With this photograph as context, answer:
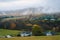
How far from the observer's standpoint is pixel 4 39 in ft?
4.97

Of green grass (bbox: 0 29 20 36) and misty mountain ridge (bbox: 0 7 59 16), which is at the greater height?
misty mountain ridge (bbox: 0 7 59 16)

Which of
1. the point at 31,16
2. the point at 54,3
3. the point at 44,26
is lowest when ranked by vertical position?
the point at 44,26

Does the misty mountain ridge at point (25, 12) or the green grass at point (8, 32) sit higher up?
the misty mountain ridge at point (25, 12)

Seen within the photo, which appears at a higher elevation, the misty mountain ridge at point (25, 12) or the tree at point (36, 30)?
the misty mountain ridge at point (25, 12)

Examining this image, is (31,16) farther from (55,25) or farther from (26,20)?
(55,25)

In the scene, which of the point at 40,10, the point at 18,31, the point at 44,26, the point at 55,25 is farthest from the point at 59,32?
the point at 18,31

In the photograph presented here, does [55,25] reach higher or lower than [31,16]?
lower

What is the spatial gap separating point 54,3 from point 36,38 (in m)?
0.49

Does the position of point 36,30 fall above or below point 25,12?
below

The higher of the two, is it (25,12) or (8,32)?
(25,12)

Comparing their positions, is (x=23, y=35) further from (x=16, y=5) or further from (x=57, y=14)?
(x=57, y=14)

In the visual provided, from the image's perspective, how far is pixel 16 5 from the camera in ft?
5.12

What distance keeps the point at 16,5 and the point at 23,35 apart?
15.0 inches

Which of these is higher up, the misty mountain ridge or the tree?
the misty mountain ridge
